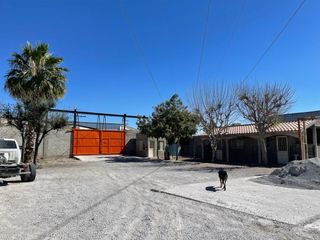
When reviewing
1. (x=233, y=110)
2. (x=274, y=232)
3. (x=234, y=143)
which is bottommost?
(x=274, y=232)

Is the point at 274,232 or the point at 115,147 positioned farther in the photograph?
A: the point at 115,147

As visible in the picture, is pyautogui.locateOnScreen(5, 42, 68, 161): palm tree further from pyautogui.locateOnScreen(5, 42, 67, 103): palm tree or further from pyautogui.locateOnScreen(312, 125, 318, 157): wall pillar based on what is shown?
pyautogui.locateOnScreen(312, 125, 318, 157): wall pillar

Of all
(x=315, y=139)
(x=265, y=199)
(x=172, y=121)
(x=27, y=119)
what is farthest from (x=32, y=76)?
(x=315, y=139)

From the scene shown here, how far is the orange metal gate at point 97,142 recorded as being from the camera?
3325 cm

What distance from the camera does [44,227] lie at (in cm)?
628

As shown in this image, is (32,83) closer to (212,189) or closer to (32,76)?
(32,76)

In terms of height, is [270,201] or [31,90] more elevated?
[31,90]

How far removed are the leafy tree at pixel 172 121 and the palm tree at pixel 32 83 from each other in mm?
9862

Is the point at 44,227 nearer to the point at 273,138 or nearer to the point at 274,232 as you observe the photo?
the point at 274,232

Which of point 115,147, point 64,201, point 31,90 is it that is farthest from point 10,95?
point 115,147

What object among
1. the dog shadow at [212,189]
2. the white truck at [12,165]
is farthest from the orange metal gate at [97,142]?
the dog shadow at [212,189]

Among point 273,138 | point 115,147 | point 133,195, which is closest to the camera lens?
point 133,195

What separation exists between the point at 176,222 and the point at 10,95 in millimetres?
17932

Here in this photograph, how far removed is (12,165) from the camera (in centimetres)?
1240
